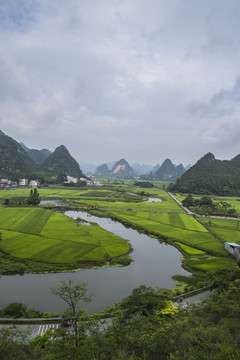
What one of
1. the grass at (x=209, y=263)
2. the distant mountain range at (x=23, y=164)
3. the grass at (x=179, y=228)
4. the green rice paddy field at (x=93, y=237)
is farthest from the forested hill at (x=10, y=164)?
the grass at (x=209, y=263)

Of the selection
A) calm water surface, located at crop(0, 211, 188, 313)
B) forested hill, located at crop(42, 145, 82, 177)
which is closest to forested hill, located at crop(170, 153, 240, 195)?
calm water surface, located at crop(0, 211, 188, 313)

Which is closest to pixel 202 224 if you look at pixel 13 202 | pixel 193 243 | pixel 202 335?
pixel 193 243

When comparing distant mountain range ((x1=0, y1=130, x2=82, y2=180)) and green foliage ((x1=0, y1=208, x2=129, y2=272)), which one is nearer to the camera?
green foliage ((x1=0, y1=208, x2=129, y2=272))

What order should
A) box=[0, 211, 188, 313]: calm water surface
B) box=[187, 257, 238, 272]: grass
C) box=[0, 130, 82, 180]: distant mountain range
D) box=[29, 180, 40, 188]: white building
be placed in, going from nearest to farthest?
1. box=[0, 211, 188, 313]: calm water surface
2. box=[187, 257, 238, 272]: grass
3. box=[29, 180, 40, 188]: white building
4. box=[0, 130, 82, 180]: distant mountain range

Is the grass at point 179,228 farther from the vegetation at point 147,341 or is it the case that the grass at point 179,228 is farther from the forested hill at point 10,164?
the forested hill at point 10,164

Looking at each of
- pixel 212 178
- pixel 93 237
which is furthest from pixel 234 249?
pixel 212 178

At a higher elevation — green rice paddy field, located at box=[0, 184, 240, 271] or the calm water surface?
green rice paddy field, located at box=[0, 184, 240, 271]

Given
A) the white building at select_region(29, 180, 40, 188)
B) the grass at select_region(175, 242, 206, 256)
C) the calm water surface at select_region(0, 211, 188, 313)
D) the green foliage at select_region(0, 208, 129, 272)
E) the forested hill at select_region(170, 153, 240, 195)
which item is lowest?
the calm water surface at select_region(0, 211, 188, 313)

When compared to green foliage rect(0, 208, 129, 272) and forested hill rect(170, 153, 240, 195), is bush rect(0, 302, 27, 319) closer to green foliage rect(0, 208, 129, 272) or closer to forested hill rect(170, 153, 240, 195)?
green foliage rect(0, 208, 129, 272)
